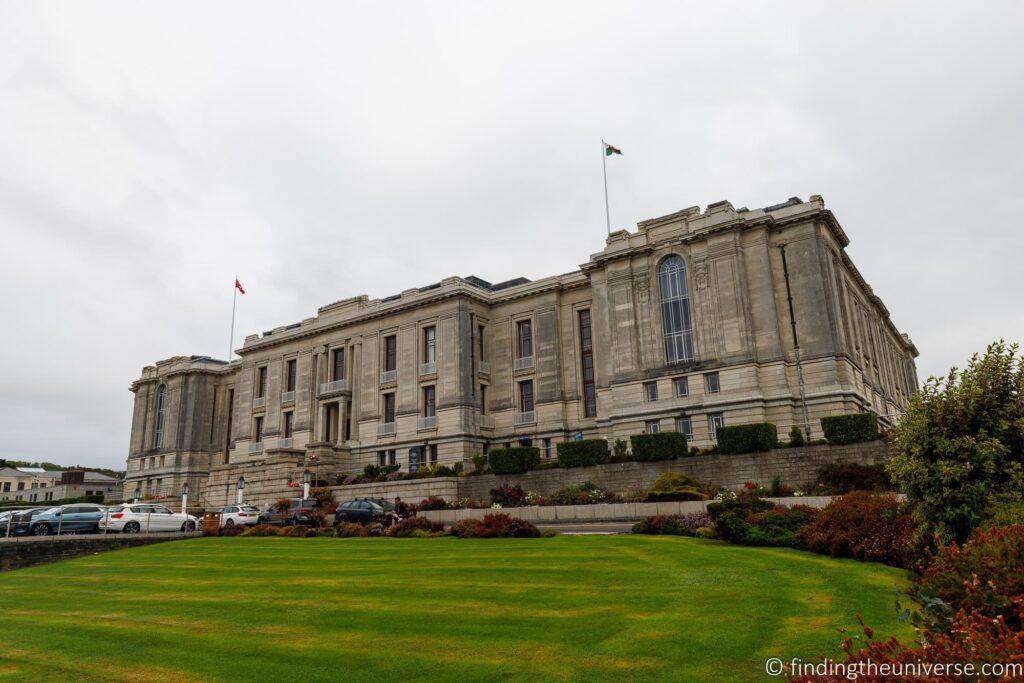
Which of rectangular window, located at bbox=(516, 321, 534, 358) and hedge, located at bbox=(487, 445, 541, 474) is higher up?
rectangular window, located at bbox=(516, 321, 534, 358)

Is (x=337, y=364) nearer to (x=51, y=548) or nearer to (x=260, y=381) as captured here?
(x=260, y=381)

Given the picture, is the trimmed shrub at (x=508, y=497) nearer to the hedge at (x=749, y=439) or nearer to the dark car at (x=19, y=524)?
the hedge at (x=749, y=439)

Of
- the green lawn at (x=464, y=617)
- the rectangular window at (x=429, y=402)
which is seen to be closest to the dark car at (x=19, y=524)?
the green lawn at (x=464, y=617)

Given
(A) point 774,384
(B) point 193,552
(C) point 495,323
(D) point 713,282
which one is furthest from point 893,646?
(C) point 495,323

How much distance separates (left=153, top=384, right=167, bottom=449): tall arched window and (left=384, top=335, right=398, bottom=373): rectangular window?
132 ft

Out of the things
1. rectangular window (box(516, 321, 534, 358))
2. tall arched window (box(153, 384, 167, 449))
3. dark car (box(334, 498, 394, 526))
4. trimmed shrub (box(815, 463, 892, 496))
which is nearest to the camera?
trimmed shrub (box(815, 463, 892, 496))

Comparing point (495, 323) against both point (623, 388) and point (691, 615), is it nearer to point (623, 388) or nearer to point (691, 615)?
point (623, 388)

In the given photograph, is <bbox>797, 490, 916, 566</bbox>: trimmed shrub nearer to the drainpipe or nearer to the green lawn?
the green lawn

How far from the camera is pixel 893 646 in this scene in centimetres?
576

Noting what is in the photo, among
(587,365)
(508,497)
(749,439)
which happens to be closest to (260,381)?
(587,365)

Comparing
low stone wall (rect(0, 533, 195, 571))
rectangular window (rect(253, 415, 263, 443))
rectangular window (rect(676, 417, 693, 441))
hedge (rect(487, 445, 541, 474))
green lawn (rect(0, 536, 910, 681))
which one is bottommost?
green lawn (rect(0, 536, 910, 681))

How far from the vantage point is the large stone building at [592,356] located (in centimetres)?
4194

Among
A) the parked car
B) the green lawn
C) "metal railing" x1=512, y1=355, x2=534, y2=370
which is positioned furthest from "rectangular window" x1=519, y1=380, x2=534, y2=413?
the green lawn

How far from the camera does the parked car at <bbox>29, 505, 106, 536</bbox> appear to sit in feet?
108
